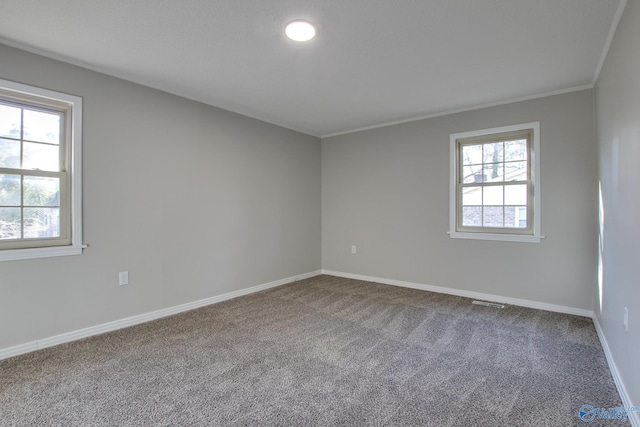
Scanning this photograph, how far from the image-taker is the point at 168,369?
86.1 inches

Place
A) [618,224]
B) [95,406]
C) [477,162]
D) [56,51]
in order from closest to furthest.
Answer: [95,406], [618,224], [56,51], [477,162]

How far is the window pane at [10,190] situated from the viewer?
238cm

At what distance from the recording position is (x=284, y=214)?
464 cm

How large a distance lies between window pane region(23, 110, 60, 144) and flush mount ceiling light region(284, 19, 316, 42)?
2.14 m

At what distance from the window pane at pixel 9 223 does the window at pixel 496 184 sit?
14.3 feet

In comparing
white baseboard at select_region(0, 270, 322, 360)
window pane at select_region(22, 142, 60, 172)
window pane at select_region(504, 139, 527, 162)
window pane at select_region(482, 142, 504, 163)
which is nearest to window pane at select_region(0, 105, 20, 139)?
window pane at select_region(22, 142, 60, 172)

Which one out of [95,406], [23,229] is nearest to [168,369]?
[95,406]

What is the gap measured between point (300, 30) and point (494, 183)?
2931 mm

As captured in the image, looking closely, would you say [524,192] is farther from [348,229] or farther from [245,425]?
A: [245,425]

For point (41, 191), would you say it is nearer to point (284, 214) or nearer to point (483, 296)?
point (284, 214)

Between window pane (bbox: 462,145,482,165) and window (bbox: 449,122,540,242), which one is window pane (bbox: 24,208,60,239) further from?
window pane (bbox: 462,145,482,165)

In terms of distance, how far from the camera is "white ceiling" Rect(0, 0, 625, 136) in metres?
1.92

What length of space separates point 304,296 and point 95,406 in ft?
8.01

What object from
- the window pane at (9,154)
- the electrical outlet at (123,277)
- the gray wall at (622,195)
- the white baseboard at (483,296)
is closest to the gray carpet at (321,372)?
the white baseboard at (483,296)
